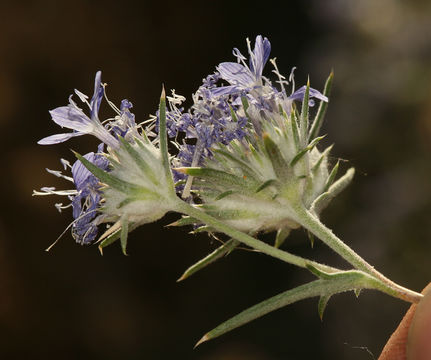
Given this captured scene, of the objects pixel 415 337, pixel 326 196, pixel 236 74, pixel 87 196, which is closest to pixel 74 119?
pixel 87 196

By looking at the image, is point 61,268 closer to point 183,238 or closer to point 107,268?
point 107,268

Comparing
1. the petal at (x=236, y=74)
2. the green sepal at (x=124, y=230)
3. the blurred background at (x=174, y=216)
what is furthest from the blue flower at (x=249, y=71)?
the blurred background at (x=174, y=216)

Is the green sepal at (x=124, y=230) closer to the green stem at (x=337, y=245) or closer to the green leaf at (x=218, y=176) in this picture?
the green leaf at (x=218, y=176)

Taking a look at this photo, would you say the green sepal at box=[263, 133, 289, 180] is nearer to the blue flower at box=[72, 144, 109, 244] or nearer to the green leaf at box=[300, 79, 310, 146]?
the green leaf at box=[300, 79, 310, 146]

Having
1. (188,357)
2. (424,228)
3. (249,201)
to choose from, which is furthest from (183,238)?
(249,201)

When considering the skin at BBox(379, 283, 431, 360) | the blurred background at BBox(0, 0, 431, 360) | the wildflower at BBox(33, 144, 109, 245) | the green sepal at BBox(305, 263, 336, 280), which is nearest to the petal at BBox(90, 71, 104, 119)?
the wildflower at BBox(33, 144, 109, 245)

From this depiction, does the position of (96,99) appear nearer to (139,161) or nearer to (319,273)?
(139,161)
